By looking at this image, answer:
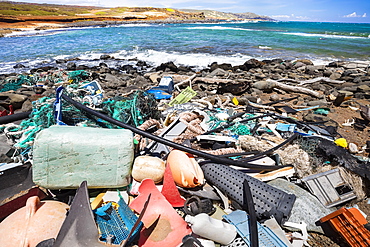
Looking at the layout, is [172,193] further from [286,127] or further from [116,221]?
[286,127]

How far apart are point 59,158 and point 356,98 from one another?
8162 millimetres

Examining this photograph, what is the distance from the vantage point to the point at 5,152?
301 cm

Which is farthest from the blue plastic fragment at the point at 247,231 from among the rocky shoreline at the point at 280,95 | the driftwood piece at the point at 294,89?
the driftwood piece at the point at 294,89

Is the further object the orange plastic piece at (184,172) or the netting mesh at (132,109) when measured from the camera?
the netting mesh at (132,109)

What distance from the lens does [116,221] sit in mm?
1937

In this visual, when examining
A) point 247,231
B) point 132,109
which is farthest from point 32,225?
point 132,109

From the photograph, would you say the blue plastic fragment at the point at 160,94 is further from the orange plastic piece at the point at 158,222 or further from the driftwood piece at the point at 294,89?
the driftwood piece at the point at 294,89

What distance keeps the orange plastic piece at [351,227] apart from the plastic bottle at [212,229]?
997mm

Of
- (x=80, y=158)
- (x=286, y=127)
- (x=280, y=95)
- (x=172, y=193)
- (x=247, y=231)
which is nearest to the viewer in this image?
(x=247, y=231)

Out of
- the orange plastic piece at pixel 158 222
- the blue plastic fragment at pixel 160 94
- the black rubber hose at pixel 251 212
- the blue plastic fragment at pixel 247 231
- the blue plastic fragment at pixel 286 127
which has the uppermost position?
the blue plastic fragment at pixel 286 127

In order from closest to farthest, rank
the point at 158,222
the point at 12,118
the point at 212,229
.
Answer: the point at 212,229 < the point at 158,222 < the point at 12,118

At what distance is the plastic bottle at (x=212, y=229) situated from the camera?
5.81 feet

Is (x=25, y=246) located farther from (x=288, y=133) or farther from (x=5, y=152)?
(x=288, y=133)

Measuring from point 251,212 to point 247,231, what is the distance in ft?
0.58
